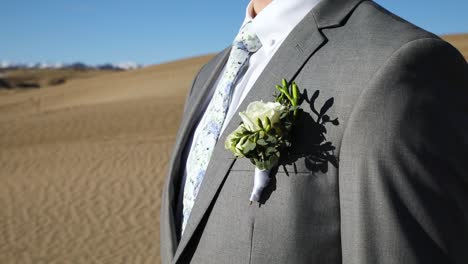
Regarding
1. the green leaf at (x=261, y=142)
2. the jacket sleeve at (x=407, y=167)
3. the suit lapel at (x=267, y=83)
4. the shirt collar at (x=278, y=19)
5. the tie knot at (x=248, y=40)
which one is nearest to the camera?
the jacket sleeve at (x=407, y=167)

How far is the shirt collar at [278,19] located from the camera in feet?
5.09

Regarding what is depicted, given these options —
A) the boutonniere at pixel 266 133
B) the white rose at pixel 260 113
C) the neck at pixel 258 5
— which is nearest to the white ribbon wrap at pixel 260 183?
the boutonniere at pixel 266 133

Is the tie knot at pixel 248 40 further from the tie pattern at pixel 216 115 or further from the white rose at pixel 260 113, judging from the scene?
the white rose at pixel 260 113

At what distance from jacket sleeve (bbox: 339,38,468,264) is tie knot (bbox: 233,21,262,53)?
0.52 m

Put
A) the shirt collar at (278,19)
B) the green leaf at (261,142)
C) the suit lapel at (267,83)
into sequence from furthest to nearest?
the shirt collar at (278,19), the suit lapel at (267,83), the green leaf at (261,142)

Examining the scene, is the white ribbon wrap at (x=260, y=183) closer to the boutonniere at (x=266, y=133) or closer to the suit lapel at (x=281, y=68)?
the boutonniere at (x=266, y=133)

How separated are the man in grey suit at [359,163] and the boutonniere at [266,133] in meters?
0.03

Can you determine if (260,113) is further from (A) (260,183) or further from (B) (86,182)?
(B) (86,182)

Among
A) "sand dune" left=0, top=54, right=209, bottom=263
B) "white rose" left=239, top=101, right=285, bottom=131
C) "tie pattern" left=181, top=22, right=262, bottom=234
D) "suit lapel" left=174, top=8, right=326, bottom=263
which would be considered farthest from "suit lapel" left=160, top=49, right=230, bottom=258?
"sand dune" left=0, top=54, right=209, bottom=263

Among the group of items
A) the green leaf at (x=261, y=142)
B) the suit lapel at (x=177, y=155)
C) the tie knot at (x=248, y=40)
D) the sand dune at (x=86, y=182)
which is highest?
the tie knot at (x=248, y=40)

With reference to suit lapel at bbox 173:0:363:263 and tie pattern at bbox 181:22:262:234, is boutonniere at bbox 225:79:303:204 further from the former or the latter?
tie pattern at bbox 181:22:262:234

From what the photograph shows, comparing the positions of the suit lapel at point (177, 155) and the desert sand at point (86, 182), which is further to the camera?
the desert sand at point (86, 182)

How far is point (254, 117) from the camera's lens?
1355 millimetres

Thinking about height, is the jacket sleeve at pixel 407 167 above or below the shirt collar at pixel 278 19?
below
